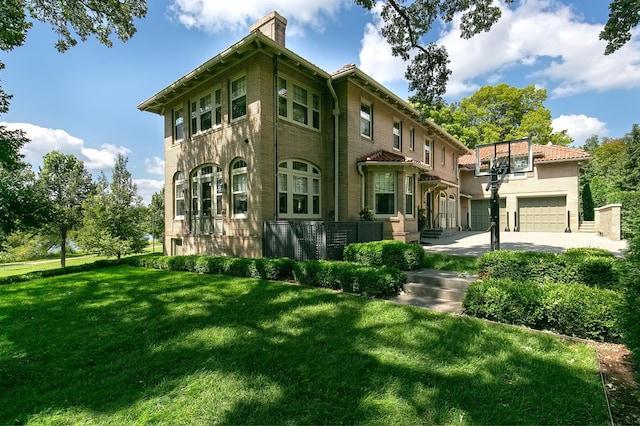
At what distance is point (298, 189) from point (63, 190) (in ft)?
77.5

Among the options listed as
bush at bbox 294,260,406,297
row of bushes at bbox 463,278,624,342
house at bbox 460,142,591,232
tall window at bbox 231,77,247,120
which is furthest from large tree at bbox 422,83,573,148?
row of bushes at bbox 463,278,624,342

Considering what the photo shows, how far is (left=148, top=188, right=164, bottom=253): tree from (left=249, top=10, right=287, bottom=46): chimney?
1555cm

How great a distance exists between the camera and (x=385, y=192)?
→ 42.3 ft

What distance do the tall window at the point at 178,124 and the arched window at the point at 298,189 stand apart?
21.5 feet

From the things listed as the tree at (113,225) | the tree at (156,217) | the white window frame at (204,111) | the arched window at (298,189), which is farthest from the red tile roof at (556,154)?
the tree at (156,217)

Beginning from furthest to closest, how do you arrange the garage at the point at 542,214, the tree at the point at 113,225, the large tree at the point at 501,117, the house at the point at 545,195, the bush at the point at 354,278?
the large tree at the point at 501,117 < the garage at the point at 542,214 < the house at the point at 545,195 < the tree at the point at 113,225 < the bush at the point at 354,278

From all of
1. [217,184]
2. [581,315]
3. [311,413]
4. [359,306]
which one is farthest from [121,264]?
[581,315]

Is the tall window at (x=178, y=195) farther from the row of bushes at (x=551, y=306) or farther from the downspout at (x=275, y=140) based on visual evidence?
the row of bushes at (x=551, y=306)

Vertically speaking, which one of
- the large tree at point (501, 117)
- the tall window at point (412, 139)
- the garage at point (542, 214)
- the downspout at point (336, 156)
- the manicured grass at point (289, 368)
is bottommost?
the manicured grass at point (289, 368)

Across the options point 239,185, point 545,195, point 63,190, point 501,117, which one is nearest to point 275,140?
point 239,185

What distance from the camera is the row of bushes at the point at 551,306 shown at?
382cm

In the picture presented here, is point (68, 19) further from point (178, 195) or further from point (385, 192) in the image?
point (385, 192)

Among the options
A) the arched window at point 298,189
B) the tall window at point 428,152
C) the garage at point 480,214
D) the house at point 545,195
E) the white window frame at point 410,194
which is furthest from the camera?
the garage at point 480,214

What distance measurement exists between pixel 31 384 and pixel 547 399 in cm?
532
